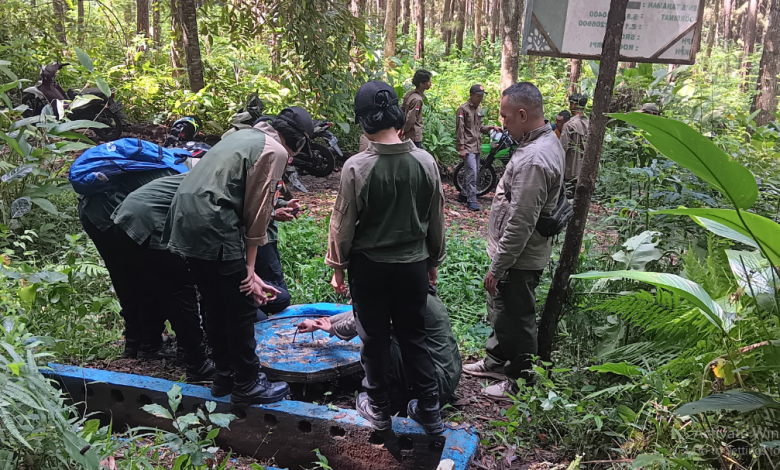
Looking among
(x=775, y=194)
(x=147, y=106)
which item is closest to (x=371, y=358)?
(x=775, y=194)

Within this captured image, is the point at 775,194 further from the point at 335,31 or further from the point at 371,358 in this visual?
the point at 335,31

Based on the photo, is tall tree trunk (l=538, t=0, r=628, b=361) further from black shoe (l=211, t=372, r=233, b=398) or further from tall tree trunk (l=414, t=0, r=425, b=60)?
tall tree trunk (l=414, t=0, r=425, b=60)

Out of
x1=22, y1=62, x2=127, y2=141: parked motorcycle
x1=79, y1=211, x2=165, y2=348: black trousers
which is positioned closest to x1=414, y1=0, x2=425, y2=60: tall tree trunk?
x1=22, y1=62, x2=127, y2=141: parked motorcycle

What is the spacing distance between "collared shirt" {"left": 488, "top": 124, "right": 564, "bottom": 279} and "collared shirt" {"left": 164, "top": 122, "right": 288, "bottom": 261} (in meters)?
1.50

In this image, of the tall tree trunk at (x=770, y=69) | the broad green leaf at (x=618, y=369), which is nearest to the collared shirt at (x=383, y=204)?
the broad green leaf at (x=618, y=369)

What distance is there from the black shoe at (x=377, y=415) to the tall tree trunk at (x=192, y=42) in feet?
23.9

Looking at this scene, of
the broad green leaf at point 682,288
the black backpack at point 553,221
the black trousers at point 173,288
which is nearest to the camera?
the broad green leaf at point 682,288

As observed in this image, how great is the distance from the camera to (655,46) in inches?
137

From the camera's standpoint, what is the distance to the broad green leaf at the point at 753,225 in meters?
2.03

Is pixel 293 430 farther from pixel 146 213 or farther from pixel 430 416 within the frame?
pixel 146 213

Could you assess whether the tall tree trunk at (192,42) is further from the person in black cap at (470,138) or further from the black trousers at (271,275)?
the black trousers at (271,275)

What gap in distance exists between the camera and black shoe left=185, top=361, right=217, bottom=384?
372cm

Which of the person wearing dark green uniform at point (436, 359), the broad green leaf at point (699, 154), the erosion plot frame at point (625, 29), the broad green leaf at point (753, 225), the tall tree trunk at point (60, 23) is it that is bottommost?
the person wearing dark green uniform at point (436, 359)

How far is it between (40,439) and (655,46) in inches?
157
